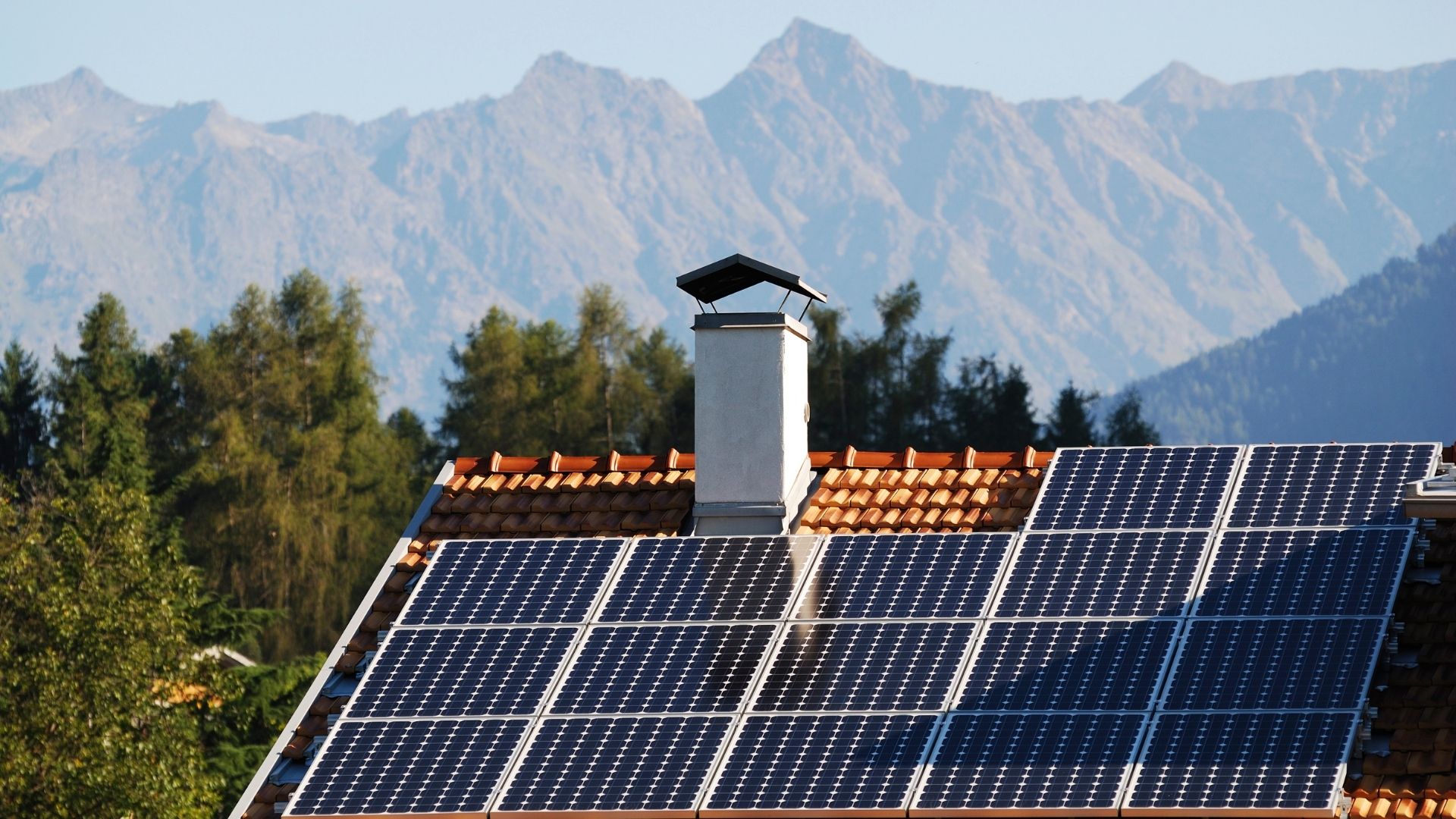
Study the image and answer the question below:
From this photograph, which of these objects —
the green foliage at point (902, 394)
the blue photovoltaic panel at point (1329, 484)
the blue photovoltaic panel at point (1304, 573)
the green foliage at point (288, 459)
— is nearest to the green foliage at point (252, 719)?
the green foliage at point (288, 459)

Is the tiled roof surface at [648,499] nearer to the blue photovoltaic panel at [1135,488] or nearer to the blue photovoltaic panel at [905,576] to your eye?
the blue photovoltaic panel at [1135,488]

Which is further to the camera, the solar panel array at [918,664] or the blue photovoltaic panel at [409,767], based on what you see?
the blue photovoltaic panel at [409,767]

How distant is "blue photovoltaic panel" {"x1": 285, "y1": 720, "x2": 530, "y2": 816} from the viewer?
1355 centimetres

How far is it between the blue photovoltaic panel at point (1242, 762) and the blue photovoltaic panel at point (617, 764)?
111 inches

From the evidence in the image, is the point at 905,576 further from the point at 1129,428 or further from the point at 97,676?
the point at 1129,428

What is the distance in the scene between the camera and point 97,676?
104 feet

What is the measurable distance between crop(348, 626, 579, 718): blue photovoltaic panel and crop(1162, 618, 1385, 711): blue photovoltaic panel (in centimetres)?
431

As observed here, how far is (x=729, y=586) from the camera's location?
14906mm

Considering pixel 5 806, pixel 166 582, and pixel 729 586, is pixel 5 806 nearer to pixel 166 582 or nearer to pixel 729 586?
pixel 166 582

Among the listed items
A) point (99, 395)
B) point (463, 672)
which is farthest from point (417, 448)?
point (463, 672)

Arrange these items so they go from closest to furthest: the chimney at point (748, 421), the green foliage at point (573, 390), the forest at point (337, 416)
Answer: the chimney at point (748, 421), the forest at point (337, 416), the green foliage at point (573, 390)

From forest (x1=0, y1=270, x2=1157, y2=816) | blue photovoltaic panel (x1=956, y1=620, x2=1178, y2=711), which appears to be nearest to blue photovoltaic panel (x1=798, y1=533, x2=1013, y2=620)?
blue photovoltaic panel (x1=956, y1=620, x2=1178, y2=711)

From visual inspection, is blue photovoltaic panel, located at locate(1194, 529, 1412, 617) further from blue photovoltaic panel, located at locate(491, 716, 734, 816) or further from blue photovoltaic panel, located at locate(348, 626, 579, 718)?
blue photovoltaic panel, located at locate(348, 626, 579, 718)

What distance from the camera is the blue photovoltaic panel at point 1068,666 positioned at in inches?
519
